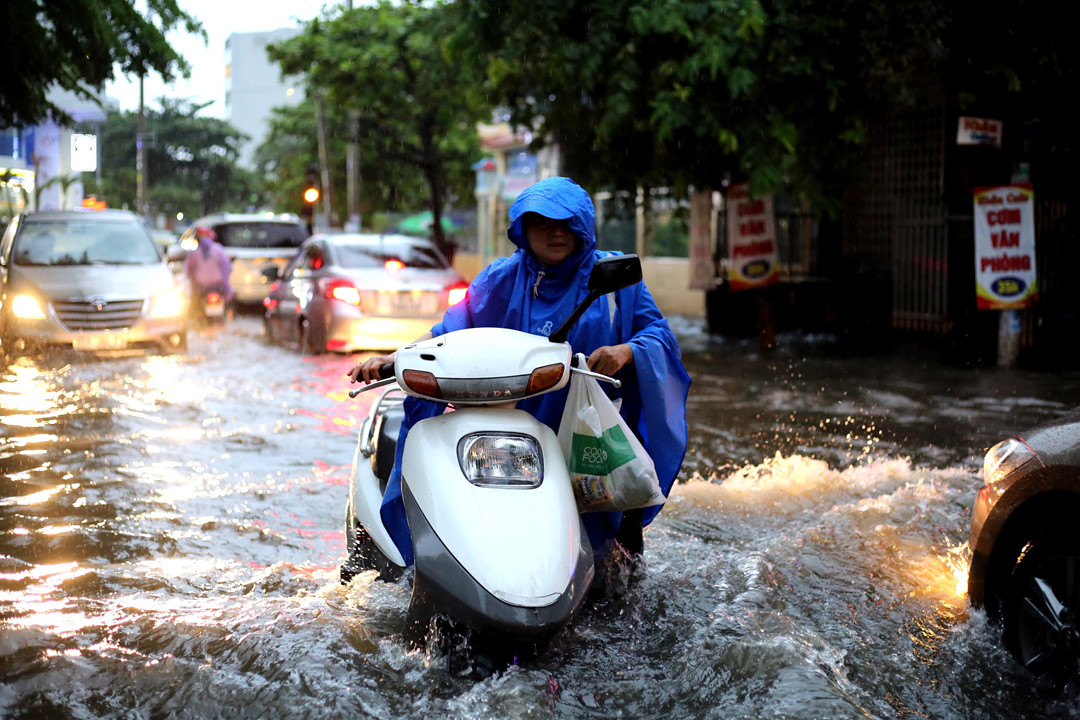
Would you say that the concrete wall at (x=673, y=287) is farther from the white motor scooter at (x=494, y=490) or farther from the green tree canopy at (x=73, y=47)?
the white motor scooter at (x=494, y=490)

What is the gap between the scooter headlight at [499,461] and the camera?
10.4 feet

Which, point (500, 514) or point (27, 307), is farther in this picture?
point (27, 307)

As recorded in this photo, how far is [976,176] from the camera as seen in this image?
14.3 meters

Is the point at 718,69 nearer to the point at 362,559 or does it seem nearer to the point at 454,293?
the point at 454,293

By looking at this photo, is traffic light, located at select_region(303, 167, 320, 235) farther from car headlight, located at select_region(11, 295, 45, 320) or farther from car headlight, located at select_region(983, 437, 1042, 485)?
car headlight, located at select_region(983, 437, 1042, 485)

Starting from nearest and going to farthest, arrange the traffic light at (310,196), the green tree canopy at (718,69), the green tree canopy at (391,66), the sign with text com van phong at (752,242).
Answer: the green tree canopy at (718,69) < the sign with text com van phong at (752,242) < the green tree canopy at (391,66) < the traffic light at (310,196)

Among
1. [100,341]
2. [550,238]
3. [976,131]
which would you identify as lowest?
[100,341]

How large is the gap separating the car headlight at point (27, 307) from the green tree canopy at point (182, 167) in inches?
722

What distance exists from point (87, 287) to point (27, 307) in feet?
1.98

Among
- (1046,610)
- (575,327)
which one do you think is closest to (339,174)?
(575,327)

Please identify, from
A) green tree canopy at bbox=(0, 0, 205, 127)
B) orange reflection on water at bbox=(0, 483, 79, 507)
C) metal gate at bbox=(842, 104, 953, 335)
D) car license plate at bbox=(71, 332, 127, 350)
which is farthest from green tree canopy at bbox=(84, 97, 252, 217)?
orange reflection on water at bbox=(0, 483, 79, 507)

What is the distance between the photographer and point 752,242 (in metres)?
13.9

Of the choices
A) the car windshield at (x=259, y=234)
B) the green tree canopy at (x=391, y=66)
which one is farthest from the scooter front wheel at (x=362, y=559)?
the green tree canopy at (x=391, y=66)

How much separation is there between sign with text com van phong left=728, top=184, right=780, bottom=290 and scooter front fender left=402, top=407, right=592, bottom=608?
10.8 metres
